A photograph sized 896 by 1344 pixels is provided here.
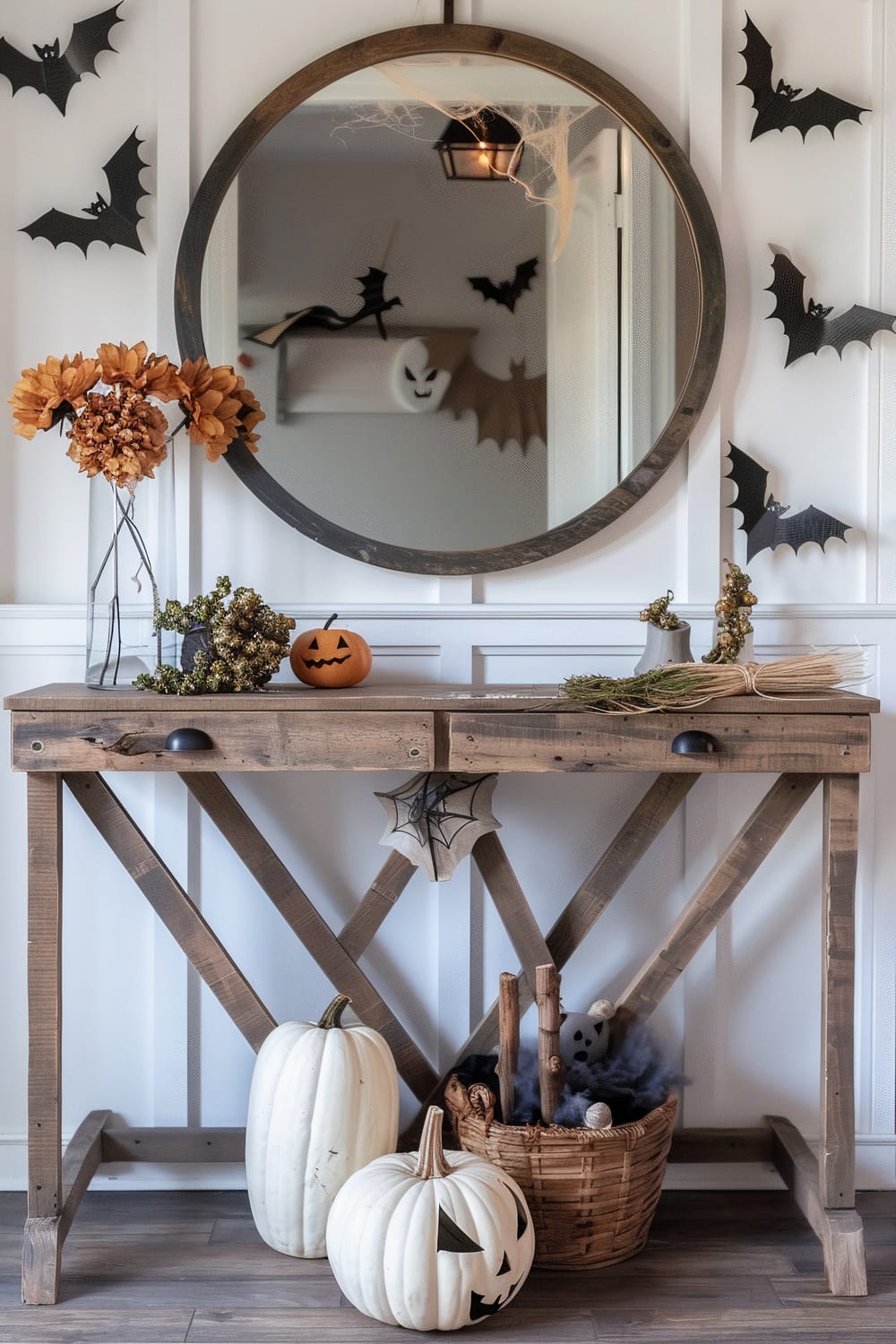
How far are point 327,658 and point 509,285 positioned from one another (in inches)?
31.0

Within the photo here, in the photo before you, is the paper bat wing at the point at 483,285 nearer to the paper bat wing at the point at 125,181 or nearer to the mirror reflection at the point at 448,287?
the mirror reflection at the point at 448,287

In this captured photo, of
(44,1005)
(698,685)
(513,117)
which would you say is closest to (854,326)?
(513,117)

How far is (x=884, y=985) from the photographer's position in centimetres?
220

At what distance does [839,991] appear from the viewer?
184 cm

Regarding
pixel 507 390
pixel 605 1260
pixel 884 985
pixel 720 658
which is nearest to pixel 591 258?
pixel 507 390

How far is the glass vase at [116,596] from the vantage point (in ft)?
6.36

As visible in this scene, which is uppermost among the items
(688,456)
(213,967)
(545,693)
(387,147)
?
(387,147)

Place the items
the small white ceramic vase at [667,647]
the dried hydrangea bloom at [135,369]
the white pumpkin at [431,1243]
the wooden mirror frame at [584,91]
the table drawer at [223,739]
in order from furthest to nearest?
the wooden mirror frame at [584,91] → the small white ceramic vase at [667,647] → the dried hydrangea bloom at [135,369] → the table drawer at [223,739] → the white pumpkin at [431,1243]

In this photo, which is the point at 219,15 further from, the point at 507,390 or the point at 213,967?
the point at 213,967

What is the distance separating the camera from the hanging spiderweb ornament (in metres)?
1.99

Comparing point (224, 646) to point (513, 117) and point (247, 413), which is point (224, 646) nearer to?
point (247, 413)

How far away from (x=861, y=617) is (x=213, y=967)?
1358mm

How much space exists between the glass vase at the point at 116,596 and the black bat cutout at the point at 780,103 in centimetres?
137

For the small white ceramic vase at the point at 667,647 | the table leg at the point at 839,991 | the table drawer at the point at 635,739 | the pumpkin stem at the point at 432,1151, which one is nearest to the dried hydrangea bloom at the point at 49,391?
the table drawer at the point at 635,739
